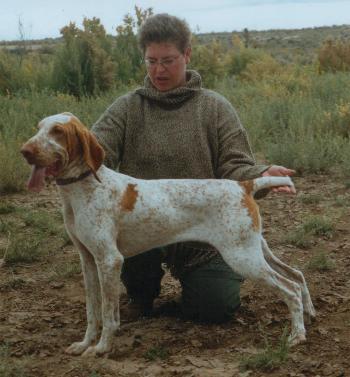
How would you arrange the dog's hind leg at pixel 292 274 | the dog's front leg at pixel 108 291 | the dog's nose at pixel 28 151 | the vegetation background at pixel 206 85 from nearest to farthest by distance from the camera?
1. the dog's nose at pixel 28 151
2. the dog's front leg at pixel 108 291
3. the dog's hind leg at pixel 292 274
4. the vegetation background at pixel 206 85

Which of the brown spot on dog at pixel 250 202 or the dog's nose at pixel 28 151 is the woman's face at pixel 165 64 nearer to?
the brown spot on dog at pixel 250 202

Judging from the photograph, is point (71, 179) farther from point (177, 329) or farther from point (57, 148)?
point (177, 329)

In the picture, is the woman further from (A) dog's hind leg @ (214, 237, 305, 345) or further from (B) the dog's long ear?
(B) the dog's long ear

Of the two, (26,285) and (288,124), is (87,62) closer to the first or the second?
(288,124)

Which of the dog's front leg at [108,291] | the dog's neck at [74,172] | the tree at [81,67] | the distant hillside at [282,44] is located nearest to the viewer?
the dog's neck at [74,172]

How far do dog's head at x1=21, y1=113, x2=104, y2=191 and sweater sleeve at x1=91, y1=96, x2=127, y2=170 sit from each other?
0.79 meters

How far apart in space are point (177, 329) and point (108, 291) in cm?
75

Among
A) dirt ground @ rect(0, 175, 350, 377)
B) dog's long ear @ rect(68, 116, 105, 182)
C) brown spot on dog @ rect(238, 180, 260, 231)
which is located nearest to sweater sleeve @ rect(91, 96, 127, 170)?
dog's long ear @ rect(68, 116, 105, 182)

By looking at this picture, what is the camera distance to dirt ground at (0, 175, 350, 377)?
3.41m

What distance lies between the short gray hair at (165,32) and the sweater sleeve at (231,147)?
459 millimetres

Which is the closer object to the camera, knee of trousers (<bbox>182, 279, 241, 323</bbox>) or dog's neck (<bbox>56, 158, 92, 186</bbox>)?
dog's neck (<bbox>56, 158, 92, 186</bbox>)

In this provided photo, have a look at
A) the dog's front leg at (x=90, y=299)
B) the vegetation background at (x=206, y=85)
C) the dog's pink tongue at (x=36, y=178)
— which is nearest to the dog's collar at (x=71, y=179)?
the dog's pink tongue at (x=36, y=178)

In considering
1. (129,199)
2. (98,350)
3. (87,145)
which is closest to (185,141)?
(129,199)

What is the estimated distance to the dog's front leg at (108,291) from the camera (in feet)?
11.0
